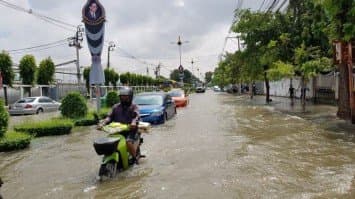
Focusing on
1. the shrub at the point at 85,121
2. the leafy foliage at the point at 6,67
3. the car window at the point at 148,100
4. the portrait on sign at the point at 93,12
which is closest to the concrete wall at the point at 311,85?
the car window at the point at 148,100

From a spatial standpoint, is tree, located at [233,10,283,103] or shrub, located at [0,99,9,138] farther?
tree, located at [233,10,283,103]

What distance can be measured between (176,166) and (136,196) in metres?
2.33

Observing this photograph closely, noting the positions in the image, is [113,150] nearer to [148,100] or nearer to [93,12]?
[148,100]

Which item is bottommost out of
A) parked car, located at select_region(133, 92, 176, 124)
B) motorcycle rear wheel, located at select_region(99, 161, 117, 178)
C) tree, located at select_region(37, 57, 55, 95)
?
motorcycle rear wheel, located at select_region(99, 161, 117, 178)

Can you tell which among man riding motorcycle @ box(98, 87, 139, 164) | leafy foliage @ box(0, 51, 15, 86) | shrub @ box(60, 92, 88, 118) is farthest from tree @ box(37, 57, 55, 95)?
man riding motorcycle @ box(98, 87, 139, 164)

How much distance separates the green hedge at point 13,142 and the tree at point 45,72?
31085 mm

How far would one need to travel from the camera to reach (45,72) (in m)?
43.9

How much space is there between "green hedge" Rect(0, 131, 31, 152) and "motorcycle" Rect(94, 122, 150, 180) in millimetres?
4769

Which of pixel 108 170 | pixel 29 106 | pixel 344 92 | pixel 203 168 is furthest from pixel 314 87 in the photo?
pixel 108 170

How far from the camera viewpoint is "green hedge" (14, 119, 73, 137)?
15.4 m

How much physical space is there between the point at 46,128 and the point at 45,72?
96.8ft

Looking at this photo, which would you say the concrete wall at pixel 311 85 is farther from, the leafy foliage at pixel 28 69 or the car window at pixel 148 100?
the leafy foliage at pixel 28 69

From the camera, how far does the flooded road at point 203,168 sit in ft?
24.1

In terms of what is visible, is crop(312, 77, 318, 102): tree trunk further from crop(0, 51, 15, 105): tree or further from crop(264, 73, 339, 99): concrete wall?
crop(0, 51, 15, 105): tree
